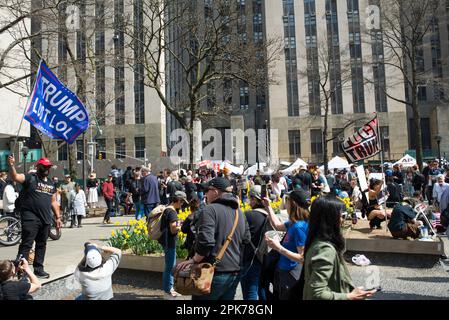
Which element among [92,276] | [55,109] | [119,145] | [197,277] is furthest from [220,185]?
[119,145]

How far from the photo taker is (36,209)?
617 cm

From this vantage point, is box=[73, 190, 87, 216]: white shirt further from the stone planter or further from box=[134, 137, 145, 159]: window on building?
box=[134, 137, 145, 159]: window on building

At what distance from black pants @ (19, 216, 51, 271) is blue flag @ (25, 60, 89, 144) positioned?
2.13 metres

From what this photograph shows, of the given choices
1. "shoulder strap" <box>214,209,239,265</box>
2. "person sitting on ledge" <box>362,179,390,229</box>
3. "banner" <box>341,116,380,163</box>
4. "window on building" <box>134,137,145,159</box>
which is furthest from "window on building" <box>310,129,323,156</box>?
"shoulder strap" <box>214,209,239,265</box>

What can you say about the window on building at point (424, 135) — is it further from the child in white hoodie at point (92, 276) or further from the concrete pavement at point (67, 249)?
the child in white hoodie at point (92, 276)

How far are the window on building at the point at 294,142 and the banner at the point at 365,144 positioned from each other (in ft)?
151

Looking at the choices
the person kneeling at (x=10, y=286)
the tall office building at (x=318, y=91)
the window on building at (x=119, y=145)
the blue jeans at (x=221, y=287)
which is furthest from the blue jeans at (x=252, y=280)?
the window on building at (x=119, y=145)

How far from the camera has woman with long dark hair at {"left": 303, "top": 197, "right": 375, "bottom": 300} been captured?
8.80 ft

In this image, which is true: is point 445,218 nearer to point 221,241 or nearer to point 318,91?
point 221,241

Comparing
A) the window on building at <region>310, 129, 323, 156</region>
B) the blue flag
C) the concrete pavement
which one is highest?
the window on building at <region>310, 129, 323, 156</region>

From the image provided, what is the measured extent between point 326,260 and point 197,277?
4.61ft

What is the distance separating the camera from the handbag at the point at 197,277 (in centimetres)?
366

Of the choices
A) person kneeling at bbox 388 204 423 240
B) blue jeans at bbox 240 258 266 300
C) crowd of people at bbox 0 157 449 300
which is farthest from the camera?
person kneeling at bbox 388 204 423 240

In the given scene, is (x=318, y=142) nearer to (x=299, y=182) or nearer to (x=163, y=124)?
(x=163, y=124)
